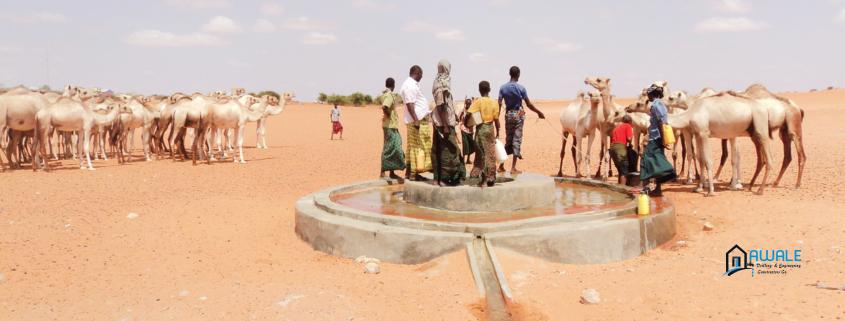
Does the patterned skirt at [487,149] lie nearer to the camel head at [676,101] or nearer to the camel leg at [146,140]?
the camel head at [676,101]

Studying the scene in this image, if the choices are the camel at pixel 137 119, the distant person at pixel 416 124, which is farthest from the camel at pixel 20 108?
the distant person at pixel 416 124

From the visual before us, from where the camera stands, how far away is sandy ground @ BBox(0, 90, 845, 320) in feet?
18.1

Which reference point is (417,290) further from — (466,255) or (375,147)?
(375,147)

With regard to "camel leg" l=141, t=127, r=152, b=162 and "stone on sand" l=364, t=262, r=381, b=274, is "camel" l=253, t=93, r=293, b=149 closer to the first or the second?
"camel leg" l=141, t=127, r=152, b=162

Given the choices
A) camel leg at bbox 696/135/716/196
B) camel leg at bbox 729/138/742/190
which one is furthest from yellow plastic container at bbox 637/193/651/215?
camel leg at bbox 729/138/742/190

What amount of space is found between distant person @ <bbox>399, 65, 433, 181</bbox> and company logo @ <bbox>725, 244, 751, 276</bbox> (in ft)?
14.2

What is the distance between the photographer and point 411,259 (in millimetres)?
6691

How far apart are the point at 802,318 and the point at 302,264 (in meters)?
4.88

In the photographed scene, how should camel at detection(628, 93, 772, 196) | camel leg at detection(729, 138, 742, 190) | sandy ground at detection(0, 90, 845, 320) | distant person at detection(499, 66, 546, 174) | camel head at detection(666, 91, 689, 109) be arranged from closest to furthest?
sandy ground at detection(0, 90, 845, 320) < distant person at detection(499, 66, 546, 174) < camel at detection(628, 93, 772, 196) < camel leg at detection(729, 138, 742, 190) < camel head at detection(666, 91, 689, 109)

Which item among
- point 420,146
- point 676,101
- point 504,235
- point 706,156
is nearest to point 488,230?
point 504,235

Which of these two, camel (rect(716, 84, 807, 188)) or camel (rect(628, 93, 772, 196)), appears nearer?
camel (rect(628, 93, 772, 196))

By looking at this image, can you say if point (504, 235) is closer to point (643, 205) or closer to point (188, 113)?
point (643, 205)

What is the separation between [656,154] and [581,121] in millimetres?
3312

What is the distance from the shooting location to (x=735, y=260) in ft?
22.2
